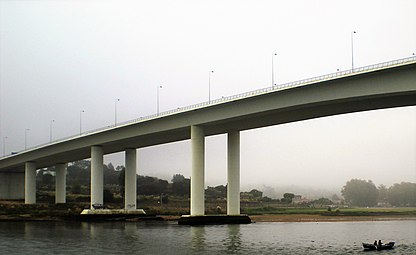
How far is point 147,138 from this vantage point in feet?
325

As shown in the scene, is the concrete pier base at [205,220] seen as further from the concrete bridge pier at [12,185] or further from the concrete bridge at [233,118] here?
the concrete bridge pier at [12,185]

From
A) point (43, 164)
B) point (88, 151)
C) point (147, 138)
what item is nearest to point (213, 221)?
point (147, 138)

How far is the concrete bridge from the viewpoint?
190 feet

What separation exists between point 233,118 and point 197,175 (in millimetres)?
9974

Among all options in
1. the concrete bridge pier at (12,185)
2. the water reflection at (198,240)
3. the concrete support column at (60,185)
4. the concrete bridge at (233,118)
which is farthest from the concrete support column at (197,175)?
the concrete bridge pier at (12,185)

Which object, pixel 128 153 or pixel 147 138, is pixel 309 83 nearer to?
pixel 147 138

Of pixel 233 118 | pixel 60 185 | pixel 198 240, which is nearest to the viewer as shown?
pixel 198 240

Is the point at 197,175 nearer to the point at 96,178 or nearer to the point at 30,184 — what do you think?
the point at 96,178

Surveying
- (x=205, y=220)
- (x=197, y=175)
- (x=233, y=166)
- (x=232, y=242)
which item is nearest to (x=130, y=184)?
(x=233, y=166)

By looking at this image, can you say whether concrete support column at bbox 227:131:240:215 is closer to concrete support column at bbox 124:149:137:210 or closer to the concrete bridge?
the concrete bridge

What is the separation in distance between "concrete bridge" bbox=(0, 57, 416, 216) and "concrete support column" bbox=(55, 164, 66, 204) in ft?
32.7

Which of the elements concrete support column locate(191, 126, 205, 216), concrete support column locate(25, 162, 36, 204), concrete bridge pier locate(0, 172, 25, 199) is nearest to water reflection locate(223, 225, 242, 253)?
concrete support column locate(191, 126, 205, 216)

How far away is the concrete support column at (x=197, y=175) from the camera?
8081cm

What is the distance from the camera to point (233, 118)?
250 feet
